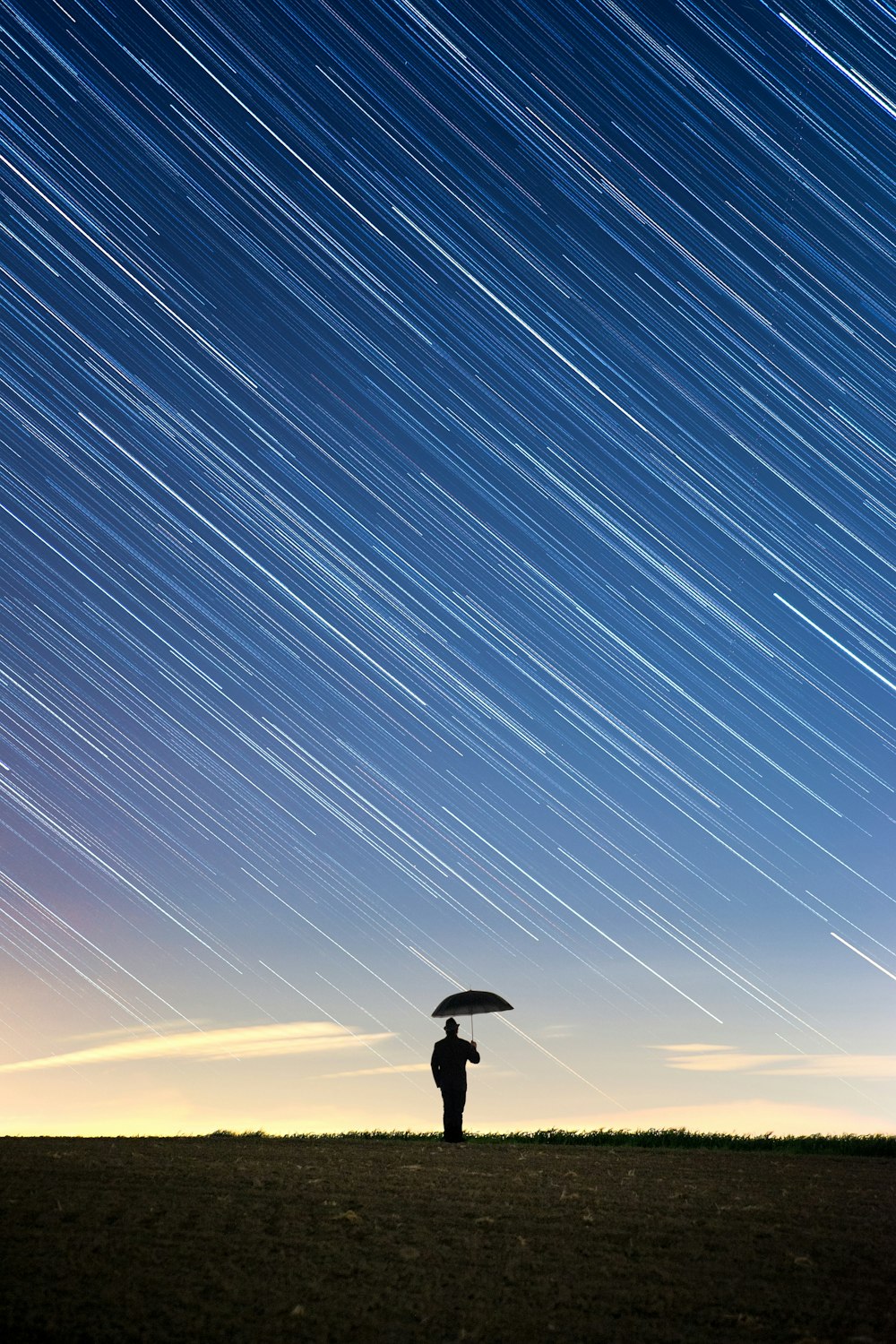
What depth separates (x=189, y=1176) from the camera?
12.5m

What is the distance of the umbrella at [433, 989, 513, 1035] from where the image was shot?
19.7 m

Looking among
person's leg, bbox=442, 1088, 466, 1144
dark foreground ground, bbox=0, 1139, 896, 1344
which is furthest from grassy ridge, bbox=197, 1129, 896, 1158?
dark foreground ground, bbox=0, 1139, 896, 1344

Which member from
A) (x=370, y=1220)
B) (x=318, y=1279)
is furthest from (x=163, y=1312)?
(x=370, y=1220)

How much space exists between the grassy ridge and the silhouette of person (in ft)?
1.36

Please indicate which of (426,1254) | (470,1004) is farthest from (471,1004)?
(426,1254)

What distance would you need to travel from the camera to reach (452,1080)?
19156 mm

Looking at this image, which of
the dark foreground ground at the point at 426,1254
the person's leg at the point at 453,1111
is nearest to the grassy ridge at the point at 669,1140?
the person's leg at the point at 453,1111

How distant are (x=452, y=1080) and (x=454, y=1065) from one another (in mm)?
221

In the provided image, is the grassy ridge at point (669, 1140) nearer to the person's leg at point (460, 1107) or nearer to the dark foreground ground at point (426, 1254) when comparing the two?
the person's leg at point (460, 1107)

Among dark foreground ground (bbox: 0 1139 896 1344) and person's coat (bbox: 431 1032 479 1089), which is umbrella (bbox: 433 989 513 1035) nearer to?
person's coat (bbox: 431 1032 479 1089)

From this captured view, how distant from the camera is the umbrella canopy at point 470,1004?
19656mm

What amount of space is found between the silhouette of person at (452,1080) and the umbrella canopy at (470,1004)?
0.59 metres

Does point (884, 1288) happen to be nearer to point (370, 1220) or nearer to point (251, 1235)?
point (370, 1220)

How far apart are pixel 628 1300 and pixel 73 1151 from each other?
8.64 meters
